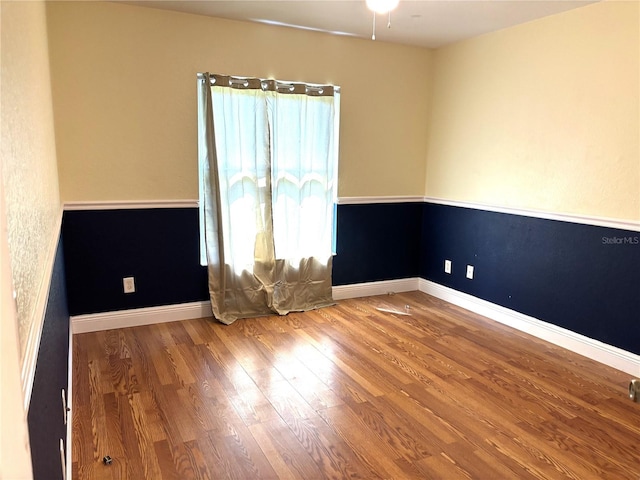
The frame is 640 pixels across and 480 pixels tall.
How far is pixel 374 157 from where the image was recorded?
4129 mm

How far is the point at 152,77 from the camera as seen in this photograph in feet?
10.6

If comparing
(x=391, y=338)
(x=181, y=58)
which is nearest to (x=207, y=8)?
(x=181, y=58)

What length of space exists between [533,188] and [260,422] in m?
2.50

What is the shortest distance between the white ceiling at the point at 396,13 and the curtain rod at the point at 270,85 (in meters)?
0.42

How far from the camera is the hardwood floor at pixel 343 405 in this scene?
6.46 feet

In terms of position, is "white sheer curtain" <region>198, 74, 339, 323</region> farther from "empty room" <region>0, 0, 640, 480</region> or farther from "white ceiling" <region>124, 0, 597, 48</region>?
"white ceiling" <region>124, 0, 597, 48</region>

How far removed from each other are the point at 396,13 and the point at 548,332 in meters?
2.48

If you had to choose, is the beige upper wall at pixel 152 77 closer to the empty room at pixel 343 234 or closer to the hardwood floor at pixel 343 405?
the empty room at pixel 343 234

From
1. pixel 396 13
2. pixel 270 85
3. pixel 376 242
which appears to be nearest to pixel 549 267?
pixel 376 242

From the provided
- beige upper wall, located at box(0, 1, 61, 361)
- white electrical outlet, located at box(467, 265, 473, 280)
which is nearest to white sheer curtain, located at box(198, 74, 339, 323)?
white electrical outlet, located at box(467, 265, 473, 280)

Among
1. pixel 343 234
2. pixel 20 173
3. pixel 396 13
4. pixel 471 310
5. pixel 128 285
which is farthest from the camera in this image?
pixel 343 234

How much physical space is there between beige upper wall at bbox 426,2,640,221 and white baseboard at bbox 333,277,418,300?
3.09ft

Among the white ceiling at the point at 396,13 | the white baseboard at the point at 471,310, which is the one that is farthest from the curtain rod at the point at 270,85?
the white baseboard at the point at 471,310

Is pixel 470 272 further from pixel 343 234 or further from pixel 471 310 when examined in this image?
pixel 343 234
